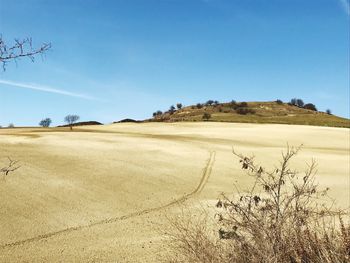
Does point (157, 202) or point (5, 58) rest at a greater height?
point (5, 58)

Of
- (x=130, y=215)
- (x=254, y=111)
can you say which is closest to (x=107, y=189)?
(x=130, y=215)

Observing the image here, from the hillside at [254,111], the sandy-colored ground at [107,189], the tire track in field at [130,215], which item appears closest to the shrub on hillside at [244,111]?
the hillside at [254,111]

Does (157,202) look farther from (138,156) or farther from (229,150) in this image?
(229,150)

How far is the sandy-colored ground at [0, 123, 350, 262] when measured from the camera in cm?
1597

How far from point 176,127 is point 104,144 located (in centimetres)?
3312

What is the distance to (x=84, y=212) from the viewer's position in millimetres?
19844

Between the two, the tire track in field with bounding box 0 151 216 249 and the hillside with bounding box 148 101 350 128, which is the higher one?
the hillside with bounding box 148 101 350 128

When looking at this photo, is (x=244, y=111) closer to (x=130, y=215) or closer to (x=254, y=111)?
(x=254, y=111)

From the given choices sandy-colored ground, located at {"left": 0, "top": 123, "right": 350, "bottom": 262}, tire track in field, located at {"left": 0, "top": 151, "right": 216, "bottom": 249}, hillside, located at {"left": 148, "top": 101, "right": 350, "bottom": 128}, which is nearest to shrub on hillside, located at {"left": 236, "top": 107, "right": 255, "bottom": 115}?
hillside, located at {"left": 148, "top": 101, "right": 350, "bottom": 128}

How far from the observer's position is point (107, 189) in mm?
23609

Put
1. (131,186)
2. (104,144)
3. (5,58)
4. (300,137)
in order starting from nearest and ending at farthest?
1. (5,58)
2. (131,186)
3. (104,144)
4. (300,137)

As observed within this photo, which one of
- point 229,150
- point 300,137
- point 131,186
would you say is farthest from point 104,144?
point 300,137

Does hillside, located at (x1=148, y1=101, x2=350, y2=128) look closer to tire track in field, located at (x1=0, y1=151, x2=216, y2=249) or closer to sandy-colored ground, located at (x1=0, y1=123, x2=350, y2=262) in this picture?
sandy-colored ground, located at (x1=0, y1=123, x2=350, y2=262)

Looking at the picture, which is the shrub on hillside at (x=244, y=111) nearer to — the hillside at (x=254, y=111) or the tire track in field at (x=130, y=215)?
the hillside at (x=254, y=111)
